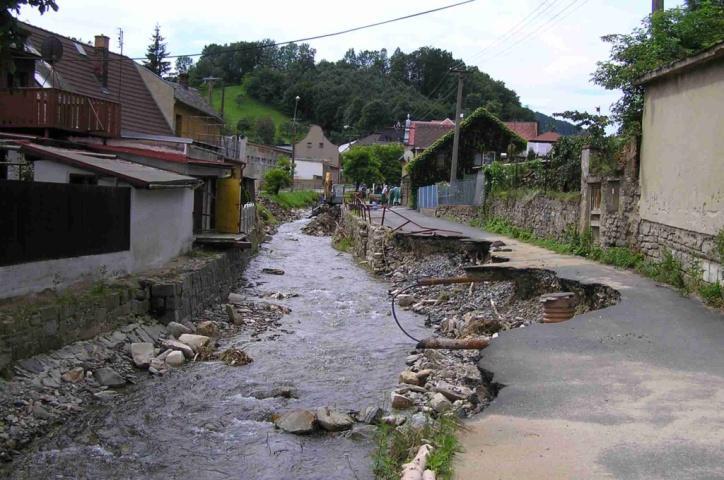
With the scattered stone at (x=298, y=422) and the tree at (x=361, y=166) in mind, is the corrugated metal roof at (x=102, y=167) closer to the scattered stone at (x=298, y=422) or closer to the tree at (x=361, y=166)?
the scattered stone at (x=298, y=422)

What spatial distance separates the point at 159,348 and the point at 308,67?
12645 centimetres

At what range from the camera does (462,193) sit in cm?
3775

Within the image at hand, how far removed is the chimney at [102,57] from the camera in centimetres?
3073

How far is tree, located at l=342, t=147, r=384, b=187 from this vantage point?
75688 mm

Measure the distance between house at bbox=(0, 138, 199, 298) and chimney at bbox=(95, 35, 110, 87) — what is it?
551 inches

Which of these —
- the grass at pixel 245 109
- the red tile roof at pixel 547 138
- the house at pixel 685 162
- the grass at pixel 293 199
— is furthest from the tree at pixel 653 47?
the grass at pixel 245 109

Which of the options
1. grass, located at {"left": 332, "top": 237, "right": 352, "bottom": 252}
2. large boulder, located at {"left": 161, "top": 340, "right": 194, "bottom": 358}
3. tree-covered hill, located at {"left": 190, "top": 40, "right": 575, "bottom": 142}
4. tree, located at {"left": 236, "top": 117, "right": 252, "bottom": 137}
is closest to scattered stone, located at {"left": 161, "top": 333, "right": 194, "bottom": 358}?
large boulder, located at {"left": 161, "top": 340, "right": 194, "bottom": 358}

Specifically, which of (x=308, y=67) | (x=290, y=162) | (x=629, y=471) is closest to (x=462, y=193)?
(x=629, y=471)

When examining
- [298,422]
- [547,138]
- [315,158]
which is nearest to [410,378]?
[298,422]

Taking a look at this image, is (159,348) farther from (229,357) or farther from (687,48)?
(687,48)

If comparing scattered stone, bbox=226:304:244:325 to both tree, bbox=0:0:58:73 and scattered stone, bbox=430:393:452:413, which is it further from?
tree, bbox=0:0:58:73

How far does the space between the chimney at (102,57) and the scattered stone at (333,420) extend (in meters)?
25.9

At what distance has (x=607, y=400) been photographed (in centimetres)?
691

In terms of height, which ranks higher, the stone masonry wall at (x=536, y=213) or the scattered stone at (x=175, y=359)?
the stone masonry wall at (x=536, y=213)
